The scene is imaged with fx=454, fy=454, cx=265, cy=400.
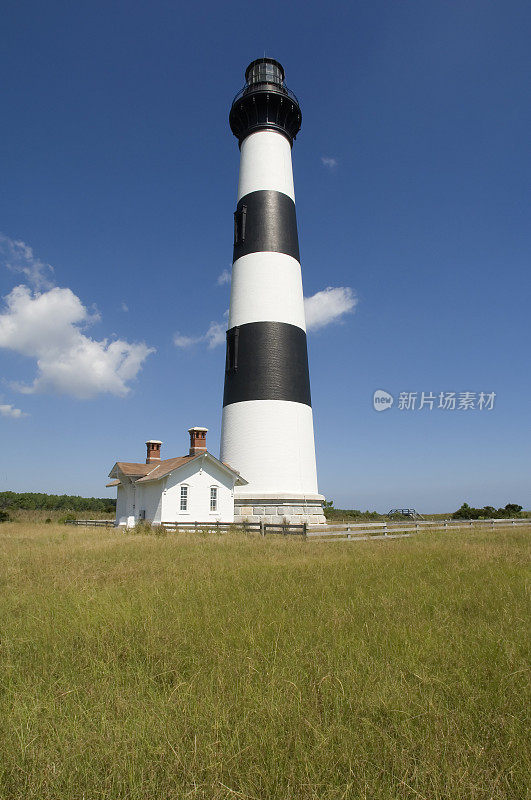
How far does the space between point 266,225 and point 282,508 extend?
47.6 feet

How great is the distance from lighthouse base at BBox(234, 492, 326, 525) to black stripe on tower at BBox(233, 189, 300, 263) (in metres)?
12.6

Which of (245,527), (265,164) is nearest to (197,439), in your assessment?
(245,527)

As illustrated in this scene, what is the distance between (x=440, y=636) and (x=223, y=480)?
1888cm

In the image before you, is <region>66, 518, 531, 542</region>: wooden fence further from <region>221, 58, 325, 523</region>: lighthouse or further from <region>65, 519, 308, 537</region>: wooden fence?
<region>221, 58, 325, 523</region>: lighthouse

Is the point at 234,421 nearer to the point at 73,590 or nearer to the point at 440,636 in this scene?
the point at 73,590

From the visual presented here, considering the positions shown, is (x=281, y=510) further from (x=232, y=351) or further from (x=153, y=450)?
(x=153, y=450)

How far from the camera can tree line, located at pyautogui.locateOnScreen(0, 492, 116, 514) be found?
224 feet

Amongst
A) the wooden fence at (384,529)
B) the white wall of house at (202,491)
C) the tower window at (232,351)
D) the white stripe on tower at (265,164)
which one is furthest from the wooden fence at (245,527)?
the white stripe on tower at (265,164)

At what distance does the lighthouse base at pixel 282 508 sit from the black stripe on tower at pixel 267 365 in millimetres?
A: 4661

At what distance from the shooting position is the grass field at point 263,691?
2.84m

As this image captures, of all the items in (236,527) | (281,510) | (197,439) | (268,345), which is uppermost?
(268,345)

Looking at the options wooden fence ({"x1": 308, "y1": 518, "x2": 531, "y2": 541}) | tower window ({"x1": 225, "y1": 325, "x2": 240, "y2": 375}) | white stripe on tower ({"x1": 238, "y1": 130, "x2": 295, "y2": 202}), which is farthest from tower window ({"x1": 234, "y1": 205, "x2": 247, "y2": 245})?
wooden fence ({"x1": 308, "y1": 518, "x2": 531, "y2": 541})

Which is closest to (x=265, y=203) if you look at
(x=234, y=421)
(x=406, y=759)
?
(x=234, y=421)

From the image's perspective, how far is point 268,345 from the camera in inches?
869
